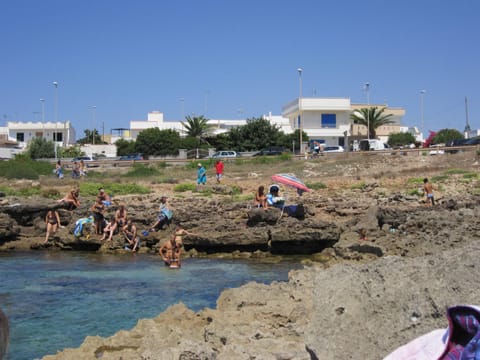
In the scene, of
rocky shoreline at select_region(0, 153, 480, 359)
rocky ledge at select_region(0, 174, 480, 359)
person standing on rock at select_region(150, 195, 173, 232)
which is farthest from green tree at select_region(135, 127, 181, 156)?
rocky ledge at select_region(0, 174, 480, 359)

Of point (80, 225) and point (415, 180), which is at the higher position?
point (415, 180)

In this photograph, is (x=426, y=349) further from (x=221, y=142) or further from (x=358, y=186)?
(x=221, y=142)

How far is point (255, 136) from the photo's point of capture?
62219mm

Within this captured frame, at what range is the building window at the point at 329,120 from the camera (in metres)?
65.3

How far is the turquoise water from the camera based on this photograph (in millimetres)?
10625

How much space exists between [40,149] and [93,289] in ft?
173

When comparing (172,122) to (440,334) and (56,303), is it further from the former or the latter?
(440,334)

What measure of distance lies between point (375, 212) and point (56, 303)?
11123 mm

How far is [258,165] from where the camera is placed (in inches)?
1539

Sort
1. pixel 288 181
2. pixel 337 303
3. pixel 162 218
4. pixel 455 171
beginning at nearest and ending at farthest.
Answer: pixel 337 303, pixel 162 218, pixel 288 181, pixel 455 171

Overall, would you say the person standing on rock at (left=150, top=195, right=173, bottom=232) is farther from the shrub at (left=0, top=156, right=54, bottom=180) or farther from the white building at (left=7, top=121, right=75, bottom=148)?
the white building at (left=7, top=121, right=75, bottom=148)

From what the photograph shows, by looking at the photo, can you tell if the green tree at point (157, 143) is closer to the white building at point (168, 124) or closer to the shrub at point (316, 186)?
the white building at point (168, 124)

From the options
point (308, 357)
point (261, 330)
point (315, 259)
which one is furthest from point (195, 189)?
point (308, 357)

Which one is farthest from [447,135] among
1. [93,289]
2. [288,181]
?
[93,289]
